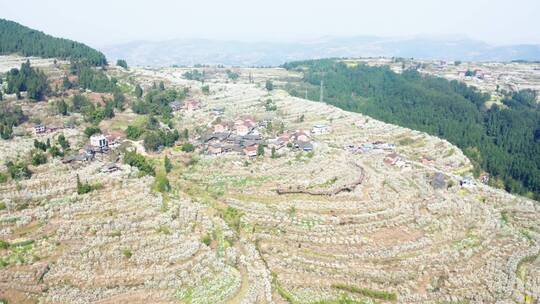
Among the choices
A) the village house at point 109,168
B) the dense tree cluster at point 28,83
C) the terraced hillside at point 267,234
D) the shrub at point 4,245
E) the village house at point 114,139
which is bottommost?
the terraced hillside at point 267,234

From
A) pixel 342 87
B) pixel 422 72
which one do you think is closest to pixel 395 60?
pixel 422 72

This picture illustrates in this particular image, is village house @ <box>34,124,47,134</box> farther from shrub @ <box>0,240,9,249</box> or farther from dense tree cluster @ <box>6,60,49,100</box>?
shrub @ <box>0,240,9,249</box>

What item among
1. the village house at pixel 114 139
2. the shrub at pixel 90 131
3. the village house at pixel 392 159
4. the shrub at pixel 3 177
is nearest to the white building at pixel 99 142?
the village house at pixel 114 139

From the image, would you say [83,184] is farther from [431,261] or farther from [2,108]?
[431,261]

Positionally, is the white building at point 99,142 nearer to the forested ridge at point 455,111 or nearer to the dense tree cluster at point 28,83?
the dense tree cluster at point 28,83

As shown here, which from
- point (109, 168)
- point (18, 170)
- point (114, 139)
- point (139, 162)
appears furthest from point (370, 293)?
point (114, 139)
